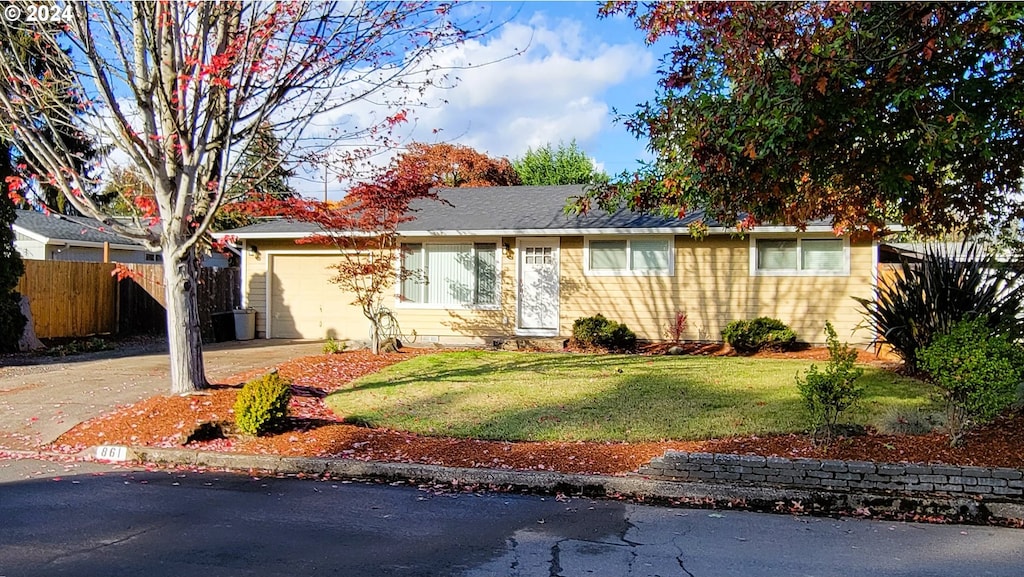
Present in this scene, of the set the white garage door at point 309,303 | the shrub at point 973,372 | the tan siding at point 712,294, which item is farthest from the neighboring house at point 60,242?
the shrub at point 973,372

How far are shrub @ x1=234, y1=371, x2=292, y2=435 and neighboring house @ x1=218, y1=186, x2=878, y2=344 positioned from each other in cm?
845

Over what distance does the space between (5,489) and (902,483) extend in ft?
25.6

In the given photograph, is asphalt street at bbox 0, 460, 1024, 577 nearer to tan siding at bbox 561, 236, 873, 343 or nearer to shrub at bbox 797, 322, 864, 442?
shrub at bbox 797, 322, 864, 442

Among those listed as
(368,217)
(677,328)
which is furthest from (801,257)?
(368,217)

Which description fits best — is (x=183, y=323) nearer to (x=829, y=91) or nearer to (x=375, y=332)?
(x=375, y=332)

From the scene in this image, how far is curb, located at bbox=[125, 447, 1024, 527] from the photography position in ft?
21.0

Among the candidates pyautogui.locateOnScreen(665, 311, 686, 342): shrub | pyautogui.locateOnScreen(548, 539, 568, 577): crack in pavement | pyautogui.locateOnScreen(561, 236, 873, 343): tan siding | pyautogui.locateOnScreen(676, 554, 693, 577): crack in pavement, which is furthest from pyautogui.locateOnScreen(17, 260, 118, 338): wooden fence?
pyautogui.locateOnScreen(676, 554, 693, 577): crack in pavement

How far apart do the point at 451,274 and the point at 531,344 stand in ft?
8.37

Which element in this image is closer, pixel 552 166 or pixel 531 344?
pixel 531 344

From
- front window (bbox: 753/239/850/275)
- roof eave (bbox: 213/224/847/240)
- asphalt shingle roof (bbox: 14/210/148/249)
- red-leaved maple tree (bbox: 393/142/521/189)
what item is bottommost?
front window (bbox: 753/239/850/275)

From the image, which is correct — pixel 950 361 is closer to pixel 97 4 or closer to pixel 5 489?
pixel 5 489

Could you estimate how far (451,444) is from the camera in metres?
8.28

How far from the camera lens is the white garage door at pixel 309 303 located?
18.2 meters

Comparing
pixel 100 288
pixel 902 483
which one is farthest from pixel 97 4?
pixel 100 288
